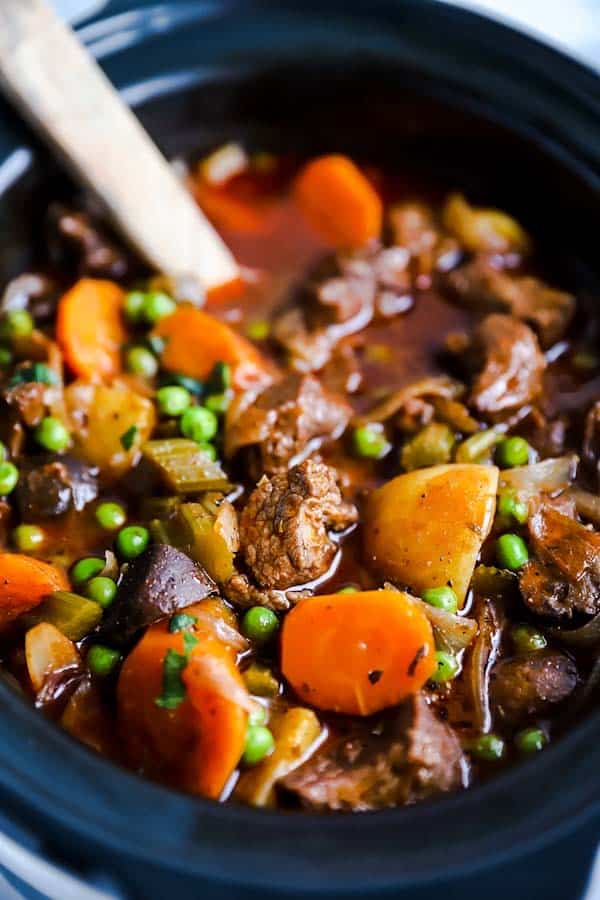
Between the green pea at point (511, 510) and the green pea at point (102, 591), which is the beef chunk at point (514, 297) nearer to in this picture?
the green pea at point (511, 510)

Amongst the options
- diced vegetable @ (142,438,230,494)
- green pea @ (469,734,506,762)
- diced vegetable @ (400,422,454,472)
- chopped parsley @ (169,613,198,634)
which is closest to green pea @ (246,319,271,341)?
diced vegetable @ (142,438,230,494)

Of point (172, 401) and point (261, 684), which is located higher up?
point (172, 401)

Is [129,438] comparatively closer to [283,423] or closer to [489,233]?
[283,423]

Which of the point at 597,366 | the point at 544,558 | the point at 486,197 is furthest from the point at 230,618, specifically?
the point at 486,197

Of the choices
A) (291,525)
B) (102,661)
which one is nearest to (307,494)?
(291,525)

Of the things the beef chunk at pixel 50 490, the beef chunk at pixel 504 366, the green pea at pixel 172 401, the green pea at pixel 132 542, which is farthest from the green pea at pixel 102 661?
the beef chunk at pixel 504 366

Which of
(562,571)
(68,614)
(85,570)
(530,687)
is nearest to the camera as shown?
(530,687)
